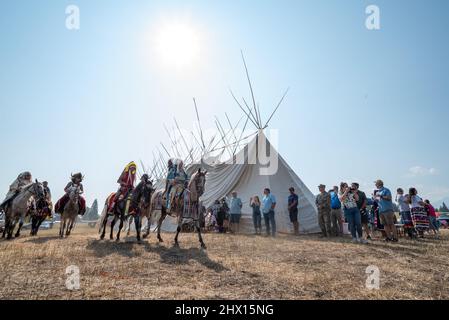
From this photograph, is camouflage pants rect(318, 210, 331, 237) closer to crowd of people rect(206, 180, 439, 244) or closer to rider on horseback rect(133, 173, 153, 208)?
crowd of people rect(206, 180, 439, 244)

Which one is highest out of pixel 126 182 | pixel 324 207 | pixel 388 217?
pixel 126 182

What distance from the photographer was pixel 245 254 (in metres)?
7.76

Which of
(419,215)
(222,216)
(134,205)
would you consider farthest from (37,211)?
(419,215)

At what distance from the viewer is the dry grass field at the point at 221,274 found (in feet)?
13.6

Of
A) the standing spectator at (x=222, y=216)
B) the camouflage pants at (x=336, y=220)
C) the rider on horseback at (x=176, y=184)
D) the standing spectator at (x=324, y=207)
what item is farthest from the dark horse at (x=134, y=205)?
the camouflage pants at (x=336, y=220)

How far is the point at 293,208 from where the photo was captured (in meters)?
14.2

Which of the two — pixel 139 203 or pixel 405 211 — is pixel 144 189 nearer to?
pixel 139 203

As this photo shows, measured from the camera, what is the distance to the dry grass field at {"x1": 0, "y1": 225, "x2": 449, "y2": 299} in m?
4.13

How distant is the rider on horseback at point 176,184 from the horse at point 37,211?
7175mm

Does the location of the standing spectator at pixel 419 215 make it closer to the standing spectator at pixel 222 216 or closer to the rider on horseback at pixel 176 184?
the standing spectator at pixel 222 216

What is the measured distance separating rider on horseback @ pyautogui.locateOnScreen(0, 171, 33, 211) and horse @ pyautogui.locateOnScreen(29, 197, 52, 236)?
82cm

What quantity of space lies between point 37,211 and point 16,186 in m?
1.52
